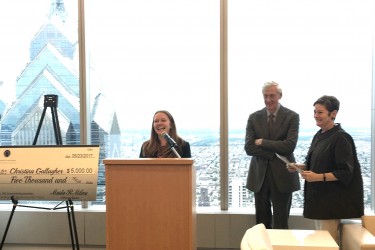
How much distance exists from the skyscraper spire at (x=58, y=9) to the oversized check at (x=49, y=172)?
1746mm

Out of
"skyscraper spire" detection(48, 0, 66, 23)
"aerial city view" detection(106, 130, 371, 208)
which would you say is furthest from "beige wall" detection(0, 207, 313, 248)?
"skyscraper spire" detection(48, 0, 66, 23)

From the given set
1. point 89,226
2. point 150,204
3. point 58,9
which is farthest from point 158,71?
point 150,204

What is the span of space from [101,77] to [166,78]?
0.74 meters

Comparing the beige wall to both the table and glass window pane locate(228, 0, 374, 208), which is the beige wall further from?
the table

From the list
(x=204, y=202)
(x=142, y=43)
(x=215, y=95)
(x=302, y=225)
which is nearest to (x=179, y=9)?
(x=142, y=43)

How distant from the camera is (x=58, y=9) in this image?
468 centimetres

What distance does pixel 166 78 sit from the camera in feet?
15.1

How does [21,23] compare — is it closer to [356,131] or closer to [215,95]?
[215,95]

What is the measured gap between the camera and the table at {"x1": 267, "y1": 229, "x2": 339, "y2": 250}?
2767mm

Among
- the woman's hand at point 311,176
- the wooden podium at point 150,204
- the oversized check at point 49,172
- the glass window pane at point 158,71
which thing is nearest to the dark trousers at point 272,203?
the woman's hand at point 311,176

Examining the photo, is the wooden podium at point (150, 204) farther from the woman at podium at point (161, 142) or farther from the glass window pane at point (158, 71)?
the glass window pane at point (158, 71)

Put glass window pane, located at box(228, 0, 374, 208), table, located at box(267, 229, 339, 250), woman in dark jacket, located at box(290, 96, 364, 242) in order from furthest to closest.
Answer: glass window pane, located at box(228, 0, 374, 208) < woman in dark jacket, located at box(290, 96, 364, 242) < table, located at box(267, 229, 339, 250)

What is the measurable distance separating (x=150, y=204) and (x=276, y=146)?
1360mm

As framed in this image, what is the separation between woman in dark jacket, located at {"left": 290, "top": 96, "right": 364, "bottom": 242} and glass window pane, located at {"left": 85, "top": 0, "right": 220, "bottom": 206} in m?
Answer: 1.41
